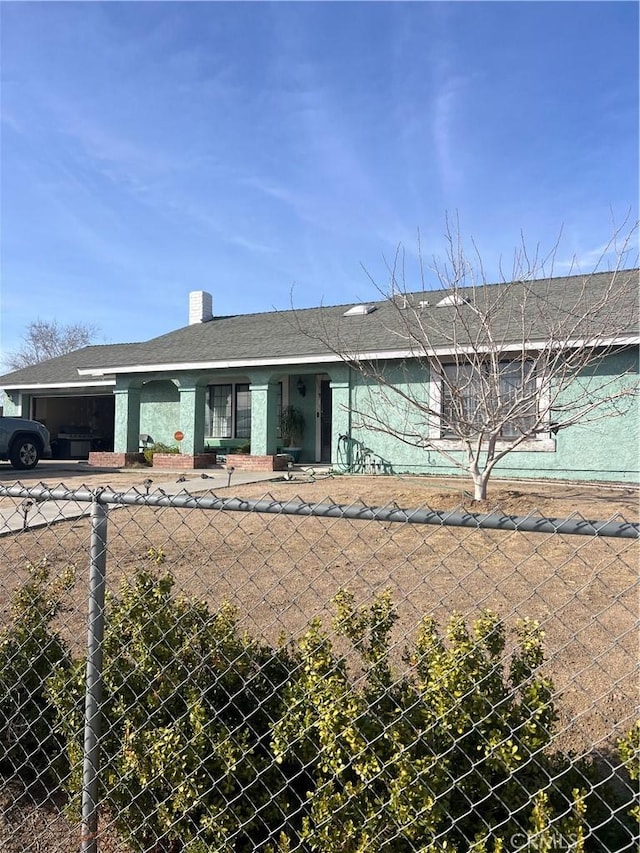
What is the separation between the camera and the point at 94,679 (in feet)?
7.58

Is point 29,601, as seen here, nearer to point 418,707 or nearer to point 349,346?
point 418,707

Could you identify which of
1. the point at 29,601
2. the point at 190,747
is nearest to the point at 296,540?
the point at 29,601

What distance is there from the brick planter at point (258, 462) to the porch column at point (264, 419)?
55cm

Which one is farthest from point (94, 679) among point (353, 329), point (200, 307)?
point (200, 307)

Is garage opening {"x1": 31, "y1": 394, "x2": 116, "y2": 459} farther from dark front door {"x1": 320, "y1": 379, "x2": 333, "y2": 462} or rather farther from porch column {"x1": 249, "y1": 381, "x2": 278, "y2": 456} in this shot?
Result: dark front door {"x1": 320, "y1": 379, "x2": 333, "y2": 462}

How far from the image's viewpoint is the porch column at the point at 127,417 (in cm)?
1781

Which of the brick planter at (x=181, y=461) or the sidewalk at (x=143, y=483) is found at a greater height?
the brick planter at (x=181, y=461)

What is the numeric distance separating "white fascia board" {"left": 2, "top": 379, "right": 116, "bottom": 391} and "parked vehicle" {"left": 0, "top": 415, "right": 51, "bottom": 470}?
4.72 metres

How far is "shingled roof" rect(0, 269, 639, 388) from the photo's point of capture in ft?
34.8

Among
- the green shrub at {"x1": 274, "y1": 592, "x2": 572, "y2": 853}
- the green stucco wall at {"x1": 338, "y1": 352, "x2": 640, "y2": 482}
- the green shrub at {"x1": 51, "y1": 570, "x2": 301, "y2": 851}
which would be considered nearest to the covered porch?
the green stucco wall at {"x1": 338, "y1": 352, "x2": 640, "y2": 482}

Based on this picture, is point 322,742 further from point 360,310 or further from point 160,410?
point 160,410

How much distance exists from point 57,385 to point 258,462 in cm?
1035

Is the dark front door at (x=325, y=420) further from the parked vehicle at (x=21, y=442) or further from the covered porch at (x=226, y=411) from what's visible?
the parked vehicle at (x=21, y=442)

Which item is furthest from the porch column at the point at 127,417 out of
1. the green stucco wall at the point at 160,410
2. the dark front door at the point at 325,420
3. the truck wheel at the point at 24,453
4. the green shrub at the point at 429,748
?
the green shrub at the point at 429,748
